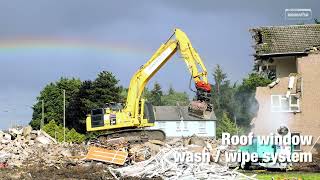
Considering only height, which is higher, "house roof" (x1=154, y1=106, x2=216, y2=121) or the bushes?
"house roof" (x1=154, y1=106, x2=216, y2=121)

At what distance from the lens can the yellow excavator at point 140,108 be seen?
41844 millimetres

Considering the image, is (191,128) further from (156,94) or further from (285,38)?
(285,38)

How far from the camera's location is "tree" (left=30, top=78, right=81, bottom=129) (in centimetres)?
10656

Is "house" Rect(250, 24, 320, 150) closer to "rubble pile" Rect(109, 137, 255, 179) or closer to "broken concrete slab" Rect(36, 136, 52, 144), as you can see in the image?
"broken concrete slab" Rect(36, 136, 52, 144)

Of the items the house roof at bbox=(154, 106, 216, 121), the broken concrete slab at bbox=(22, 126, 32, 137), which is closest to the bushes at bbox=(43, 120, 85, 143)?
the broken concrete slab at bbox=(22, 126, 32, 137)

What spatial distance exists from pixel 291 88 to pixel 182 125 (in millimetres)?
67701

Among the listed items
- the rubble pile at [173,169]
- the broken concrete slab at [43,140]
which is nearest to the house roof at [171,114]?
the broken concrete slab at [43,140]

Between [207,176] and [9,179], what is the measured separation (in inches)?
332

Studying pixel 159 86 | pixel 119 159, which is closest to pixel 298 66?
pixel 119 159

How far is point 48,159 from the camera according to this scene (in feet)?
112

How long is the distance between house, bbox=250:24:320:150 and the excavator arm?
19.8 feet

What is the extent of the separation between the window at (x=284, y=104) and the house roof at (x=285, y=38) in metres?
3.50

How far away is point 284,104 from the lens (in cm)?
4428

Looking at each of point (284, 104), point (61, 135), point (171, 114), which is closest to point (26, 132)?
point (284, 104)
